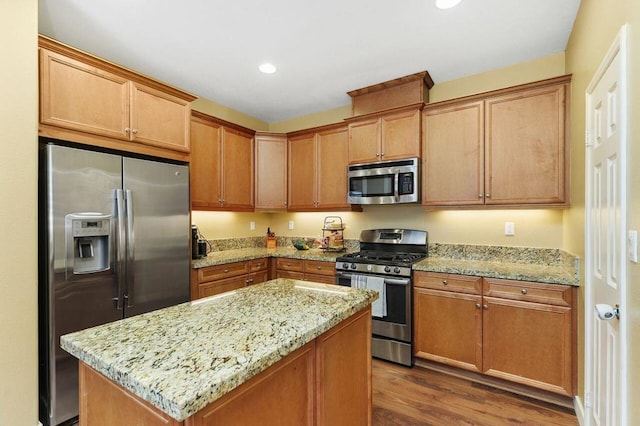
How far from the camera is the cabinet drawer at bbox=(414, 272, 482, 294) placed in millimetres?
2500

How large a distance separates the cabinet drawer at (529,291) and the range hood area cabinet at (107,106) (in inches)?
111

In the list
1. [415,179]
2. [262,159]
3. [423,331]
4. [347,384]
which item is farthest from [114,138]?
[423,331]

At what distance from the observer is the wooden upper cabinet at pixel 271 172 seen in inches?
155

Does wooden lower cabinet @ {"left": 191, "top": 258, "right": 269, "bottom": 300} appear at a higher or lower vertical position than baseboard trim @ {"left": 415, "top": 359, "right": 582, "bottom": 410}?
higher

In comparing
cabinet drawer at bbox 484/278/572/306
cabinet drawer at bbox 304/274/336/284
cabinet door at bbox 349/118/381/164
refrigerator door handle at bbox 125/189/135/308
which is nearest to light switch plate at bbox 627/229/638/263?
cabinet drawer at bbox 484/278/572/306

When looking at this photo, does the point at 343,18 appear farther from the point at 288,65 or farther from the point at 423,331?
the point at 423,331

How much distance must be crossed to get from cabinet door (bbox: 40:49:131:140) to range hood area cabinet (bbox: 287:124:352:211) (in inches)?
77.0

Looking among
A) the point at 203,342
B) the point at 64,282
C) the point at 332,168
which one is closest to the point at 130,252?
the point at 64,282

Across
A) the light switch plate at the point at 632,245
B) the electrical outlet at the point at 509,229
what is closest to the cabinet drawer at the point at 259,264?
the electrical outlet at the point at 509,229

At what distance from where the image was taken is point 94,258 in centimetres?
214

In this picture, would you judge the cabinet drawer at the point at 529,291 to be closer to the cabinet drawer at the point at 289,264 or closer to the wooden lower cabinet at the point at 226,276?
the cabinet drawer at the point at 289,264

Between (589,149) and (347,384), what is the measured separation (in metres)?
1.93

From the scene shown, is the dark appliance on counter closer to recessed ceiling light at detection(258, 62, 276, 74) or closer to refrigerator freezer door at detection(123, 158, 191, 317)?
refrigerator freezer door at detection(123, 158, 191, 317)

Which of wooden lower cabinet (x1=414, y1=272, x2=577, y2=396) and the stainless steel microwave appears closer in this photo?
wooden lower cabinet (x1=414, y1=272, x2=577, y2=396)
